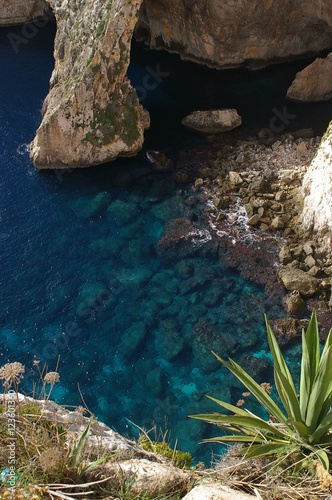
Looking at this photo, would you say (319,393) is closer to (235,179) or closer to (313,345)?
(313,345)

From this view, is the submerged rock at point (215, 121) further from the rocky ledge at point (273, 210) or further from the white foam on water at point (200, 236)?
the white foam on water at point (200, 236)

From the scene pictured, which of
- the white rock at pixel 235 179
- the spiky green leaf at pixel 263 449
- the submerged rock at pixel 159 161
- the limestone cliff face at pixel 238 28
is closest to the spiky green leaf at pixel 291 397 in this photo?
the spiky green leaf at pixel 263 449

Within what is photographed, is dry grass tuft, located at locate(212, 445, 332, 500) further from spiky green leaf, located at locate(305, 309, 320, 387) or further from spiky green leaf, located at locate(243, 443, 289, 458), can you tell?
spiky green leaf, located at locate(305, 309, 320, 387)

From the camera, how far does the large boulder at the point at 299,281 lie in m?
16.2

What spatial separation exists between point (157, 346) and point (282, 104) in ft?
51.4

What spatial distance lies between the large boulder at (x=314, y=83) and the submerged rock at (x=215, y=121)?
377 centimetres

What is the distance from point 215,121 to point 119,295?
35.6 feet

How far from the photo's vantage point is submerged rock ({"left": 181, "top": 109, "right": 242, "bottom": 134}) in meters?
23.7

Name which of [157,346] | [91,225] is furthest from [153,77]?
[157,346]

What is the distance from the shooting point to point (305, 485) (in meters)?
6.11

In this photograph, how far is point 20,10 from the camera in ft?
112

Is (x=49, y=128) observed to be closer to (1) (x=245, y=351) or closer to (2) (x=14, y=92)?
(2) (x=14, y=92)

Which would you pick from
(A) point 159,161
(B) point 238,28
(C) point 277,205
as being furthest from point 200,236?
(B) point 238,28

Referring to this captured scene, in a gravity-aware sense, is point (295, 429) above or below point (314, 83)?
below
